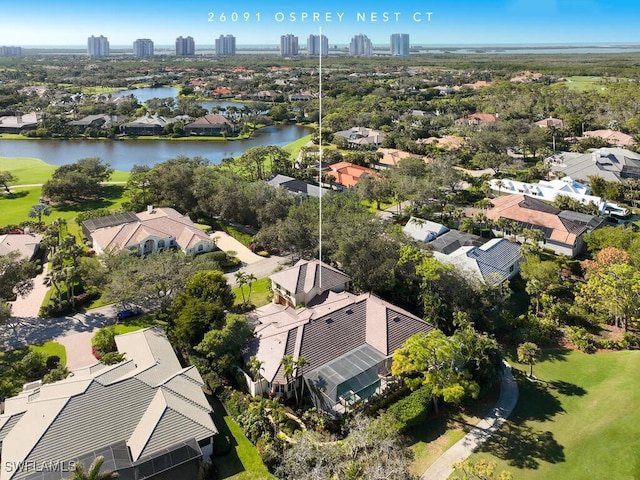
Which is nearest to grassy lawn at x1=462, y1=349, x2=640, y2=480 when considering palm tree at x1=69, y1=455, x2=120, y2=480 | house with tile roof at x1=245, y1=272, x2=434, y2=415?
house with tile roof at x1=245, y1=272, x2=434, y2=415

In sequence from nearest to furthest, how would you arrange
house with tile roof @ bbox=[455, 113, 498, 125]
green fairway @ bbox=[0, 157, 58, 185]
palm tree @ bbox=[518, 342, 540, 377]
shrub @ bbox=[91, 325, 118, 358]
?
palm tree @ bbox=[518, 342, 540, 377] → shrub @ bbox=[91, 325, 118, 358] → green fairway @ bbox=[0, 157, 58, 185] → house with tile roof @ bbox=[455, 113, 498, 125]

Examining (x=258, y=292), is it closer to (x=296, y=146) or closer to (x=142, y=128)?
(x=296, y=146)

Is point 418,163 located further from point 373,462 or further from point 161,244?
point 373,462

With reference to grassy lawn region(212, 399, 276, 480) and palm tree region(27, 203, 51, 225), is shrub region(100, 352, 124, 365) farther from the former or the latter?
palm tree region(27, 203, 51, 225)

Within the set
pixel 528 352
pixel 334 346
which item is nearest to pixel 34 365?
pixel 334 346

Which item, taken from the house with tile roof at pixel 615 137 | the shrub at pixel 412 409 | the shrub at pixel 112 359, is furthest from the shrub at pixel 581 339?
the house with tile roof at pixel 615 137
